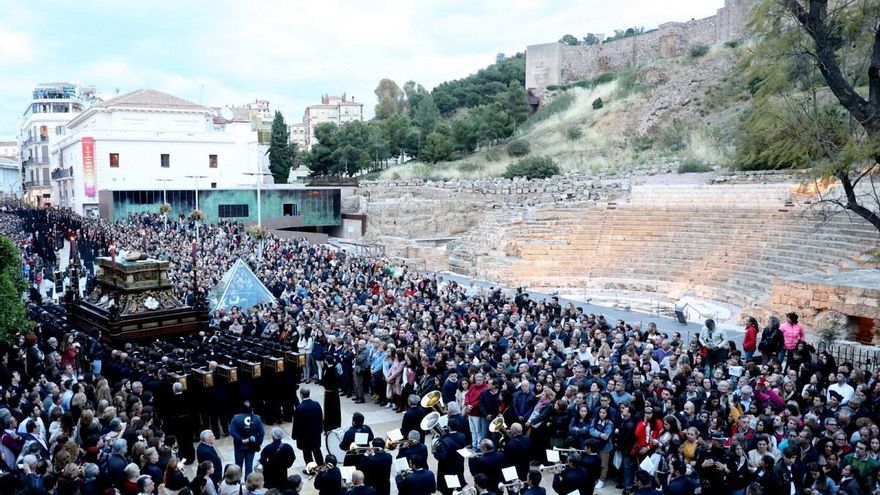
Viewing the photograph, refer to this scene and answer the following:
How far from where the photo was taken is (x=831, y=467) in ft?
25.9

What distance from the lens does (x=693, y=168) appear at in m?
37.2

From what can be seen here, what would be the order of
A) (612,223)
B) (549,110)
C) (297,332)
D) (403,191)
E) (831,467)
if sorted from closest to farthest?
1. (831,467)
2. (297,332)
3. (612,223)
4. (403,191)
5. (549,110)

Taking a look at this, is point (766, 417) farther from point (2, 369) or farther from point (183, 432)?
point (2, 369)

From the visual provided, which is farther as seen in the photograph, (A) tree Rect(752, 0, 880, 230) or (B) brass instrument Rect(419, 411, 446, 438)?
(A) tree Rect(752, 0, 880, 230)

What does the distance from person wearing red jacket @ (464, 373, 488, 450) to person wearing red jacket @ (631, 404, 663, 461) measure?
2457mm

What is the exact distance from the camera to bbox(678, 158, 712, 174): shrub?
121ft

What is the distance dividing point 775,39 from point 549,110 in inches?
2262

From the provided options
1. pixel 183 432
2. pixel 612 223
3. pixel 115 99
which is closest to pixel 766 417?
pixel 183 432

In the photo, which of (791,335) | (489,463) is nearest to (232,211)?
(791,335)

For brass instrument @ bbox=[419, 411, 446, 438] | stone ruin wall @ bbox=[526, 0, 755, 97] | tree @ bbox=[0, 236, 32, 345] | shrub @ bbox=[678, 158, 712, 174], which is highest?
stone ruin wall @ bbox=[526, 0, 755, 97]

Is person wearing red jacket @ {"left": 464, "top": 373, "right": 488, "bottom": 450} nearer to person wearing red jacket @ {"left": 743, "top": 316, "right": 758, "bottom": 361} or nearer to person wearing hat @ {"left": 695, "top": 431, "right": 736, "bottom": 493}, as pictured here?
person wearing hat @ {"left": 695, "top": 431, "right": 736, "bottom": 493}

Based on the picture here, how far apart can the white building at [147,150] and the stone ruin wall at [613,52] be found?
37759mm

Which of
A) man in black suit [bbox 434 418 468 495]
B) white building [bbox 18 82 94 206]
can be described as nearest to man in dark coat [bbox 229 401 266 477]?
man in black suit [bbox 434 418 468 495]

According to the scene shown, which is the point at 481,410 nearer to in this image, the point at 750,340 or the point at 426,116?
the point at 750,340
